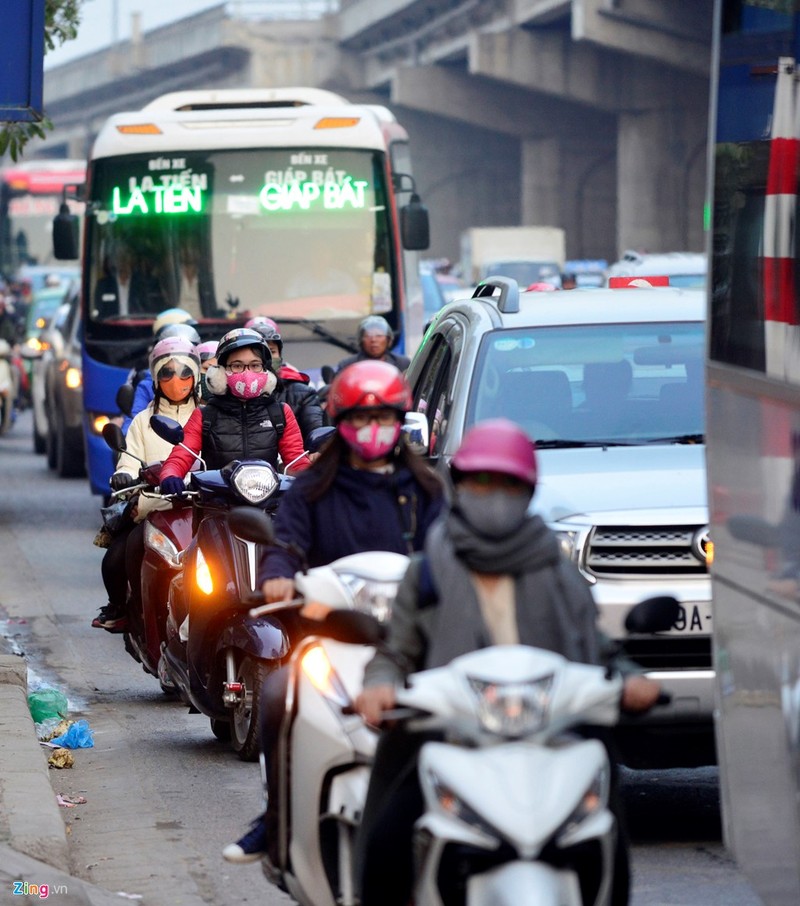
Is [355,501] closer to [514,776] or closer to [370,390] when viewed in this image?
[370,390]

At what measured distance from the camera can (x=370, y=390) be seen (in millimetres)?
5207

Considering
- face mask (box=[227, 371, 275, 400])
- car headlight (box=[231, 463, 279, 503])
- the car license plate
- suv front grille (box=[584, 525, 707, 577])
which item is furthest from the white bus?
the car license plate

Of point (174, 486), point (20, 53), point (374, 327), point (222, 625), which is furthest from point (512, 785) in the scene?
point (374, 327)

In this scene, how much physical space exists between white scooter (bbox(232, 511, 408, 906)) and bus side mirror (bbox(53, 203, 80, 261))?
13076 mm

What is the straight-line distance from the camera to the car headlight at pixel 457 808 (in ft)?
12.7

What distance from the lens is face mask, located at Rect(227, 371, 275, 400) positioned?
8.98 metres

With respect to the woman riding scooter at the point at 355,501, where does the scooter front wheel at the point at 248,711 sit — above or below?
below

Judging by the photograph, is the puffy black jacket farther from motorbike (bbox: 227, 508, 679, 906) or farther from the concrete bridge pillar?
the concrete bridge pillar

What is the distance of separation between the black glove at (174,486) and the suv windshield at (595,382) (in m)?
1.31

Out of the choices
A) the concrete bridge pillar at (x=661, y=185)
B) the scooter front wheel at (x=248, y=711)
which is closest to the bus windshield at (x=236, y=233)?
the scooter front wheel at (x=248, y=711)

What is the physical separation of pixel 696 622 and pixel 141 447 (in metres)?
4.10

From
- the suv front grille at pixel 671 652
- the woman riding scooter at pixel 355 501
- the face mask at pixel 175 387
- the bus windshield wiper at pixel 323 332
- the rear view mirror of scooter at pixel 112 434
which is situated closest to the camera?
the woman riding scooter at pixel 355 501

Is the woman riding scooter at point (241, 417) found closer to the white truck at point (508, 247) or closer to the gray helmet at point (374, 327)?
the gray helmet at point (374, 327)

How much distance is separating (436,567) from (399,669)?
231 mm
